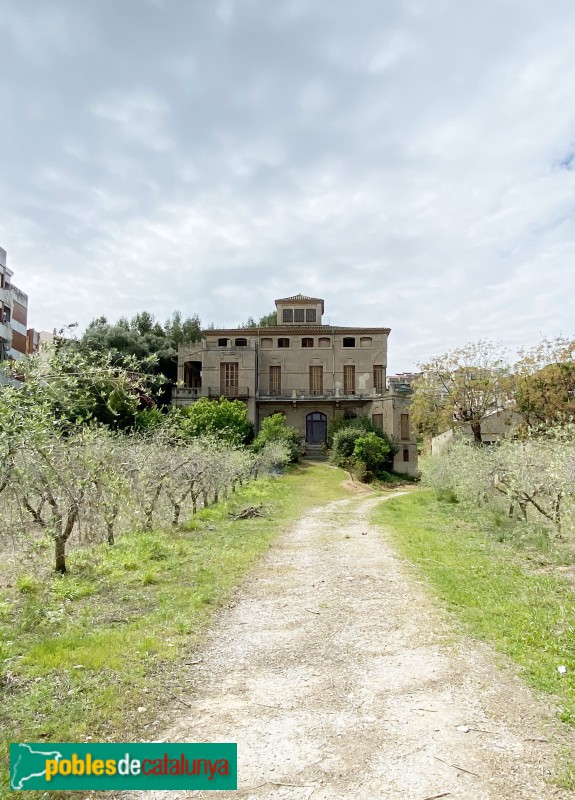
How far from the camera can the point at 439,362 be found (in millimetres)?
27656

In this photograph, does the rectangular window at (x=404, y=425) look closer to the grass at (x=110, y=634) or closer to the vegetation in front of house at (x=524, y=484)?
the vegetation in front of house at (x=524, y=484)

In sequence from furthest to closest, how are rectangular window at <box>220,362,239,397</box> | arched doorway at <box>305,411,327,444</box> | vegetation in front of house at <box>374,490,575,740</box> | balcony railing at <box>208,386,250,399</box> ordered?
arched doorway at <box>305,411,327,444</box> → rectangular window at <box>220,362,239,397</box> → balcony railing at <box>208,386,250,399</box> → vegetation in front of house at <box>374,490,575,740</box>

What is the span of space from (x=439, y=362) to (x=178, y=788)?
26.1m

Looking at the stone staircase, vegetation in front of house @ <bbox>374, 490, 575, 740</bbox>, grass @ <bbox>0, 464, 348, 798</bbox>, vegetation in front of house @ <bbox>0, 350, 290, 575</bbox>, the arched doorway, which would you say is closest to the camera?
grass @ <bbox>0, 464, 348, 798</bbox>

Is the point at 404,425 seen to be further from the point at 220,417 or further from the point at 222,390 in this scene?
the point at 222,390

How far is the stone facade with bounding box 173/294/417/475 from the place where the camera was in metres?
40.2

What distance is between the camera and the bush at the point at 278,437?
1316 inches

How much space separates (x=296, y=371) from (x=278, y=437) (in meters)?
8.96

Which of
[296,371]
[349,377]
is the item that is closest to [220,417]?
[296,371]

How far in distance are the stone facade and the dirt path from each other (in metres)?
33.2

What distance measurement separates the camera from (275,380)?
136ft

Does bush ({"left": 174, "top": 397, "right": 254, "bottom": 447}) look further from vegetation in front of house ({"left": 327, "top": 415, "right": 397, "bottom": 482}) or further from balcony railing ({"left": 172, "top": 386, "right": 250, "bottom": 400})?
vegetation in front of house ({"left": 327, "top": 415, "right": 397, "bottom": 482})

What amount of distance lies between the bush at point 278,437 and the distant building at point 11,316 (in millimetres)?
14984

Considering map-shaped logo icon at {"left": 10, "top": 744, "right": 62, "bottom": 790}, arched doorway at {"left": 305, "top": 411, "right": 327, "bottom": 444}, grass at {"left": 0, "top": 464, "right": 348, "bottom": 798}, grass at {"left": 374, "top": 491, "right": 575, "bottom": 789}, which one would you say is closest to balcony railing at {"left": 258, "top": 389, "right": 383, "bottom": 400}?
arched doorway at {"left": 305, "top": 411, "right": 327, "bottom": 444}
